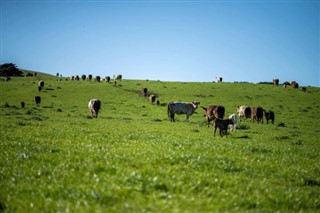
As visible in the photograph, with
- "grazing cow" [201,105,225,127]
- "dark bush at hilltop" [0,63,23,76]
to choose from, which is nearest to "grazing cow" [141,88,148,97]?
"grazing cow" [201,105,225,127]

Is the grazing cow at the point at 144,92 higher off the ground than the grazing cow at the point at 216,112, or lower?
higher

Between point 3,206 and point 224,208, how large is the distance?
4.97 metres

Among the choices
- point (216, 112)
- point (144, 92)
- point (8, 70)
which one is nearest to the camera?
point (216, 112)

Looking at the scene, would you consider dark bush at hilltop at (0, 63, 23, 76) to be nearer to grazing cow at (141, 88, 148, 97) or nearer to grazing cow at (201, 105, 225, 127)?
grazing cow at (141, 88, 148, 97)

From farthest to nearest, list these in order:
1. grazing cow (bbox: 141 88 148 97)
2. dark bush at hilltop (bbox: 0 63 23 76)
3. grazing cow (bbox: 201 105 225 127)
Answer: dark bush at hilltop (bbox: 0 63 23 76) → grazing cow (bbox: 141 88 148 97) → grazing cow (bbox: 201 105 225 127)

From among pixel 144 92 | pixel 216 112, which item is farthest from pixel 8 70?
pixel 216 112

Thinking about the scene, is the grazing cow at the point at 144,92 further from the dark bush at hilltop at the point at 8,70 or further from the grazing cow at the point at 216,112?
the dark bush at hilltop at the point at 8,70

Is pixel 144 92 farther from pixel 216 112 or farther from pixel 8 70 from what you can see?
pixel 8 70

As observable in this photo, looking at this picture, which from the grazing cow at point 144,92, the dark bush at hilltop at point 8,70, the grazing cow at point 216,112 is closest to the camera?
the grazing cow at point 216,112

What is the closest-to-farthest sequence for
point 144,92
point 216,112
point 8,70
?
point 216,112
point 144,92
point 8,70

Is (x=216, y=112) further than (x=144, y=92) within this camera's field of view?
No

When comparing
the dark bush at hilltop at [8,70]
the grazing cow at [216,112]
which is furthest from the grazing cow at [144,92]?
the dark bush at hilltop at [8,70]

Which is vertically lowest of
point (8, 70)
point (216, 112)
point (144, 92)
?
point (216, 112)

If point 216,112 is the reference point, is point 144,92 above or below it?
above
